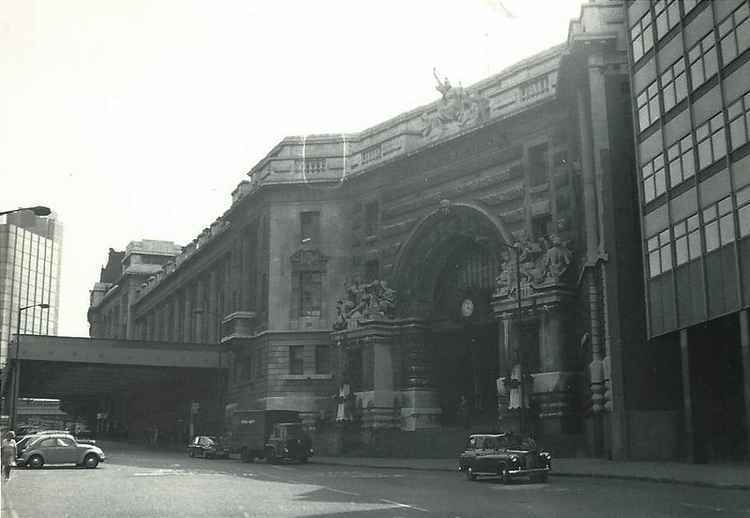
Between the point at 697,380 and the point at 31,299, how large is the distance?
28141 millimetres

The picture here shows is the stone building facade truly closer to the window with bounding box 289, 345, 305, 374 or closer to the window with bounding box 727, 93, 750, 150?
the window with bounding box 289, 345, 305, 374

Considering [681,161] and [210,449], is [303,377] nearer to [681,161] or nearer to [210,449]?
[210,449]

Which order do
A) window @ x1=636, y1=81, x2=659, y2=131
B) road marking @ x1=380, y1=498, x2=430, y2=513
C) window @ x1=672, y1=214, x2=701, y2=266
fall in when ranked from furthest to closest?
1. window @ x1=636, y1=81, x2=659, y2=131
2. window @ x1=672, y1=214, x2=701, y2=266
3. road marking @ x1=380, y1=498, x2=430, y2=513

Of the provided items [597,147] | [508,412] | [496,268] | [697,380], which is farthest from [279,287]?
[697,380]

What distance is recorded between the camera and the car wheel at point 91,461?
130 feet

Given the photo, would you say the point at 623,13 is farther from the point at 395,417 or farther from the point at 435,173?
the point at 395,417

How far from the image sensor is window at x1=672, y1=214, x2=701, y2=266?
3438cm

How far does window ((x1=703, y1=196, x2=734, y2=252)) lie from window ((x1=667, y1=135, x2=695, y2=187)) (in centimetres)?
205

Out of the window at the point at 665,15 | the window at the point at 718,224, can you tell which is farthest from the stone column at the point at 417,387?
the window at the point at 718,224

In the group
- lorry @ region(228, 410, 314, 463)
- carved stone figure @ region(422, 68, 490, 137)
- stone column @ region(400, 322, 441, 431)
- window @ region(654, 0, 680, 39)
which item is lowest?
lorry @ region(228, 410, 314, 463)

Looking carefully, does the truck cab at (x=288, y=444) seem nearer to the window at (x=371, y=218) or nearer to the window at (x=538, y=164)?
the window at (x=371, y=218)

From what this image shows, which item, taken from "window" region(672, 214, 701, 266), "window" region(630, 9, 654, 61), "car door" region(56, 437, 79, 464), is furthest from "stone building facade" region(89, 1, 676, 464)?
"car door" region(56, 437, 79, 464)

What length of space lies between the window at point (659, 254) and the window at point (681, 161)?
2.19 m

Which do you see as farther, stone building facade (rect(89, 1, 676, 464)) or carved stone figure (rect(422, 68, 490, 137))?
carved stone figure (rect(422, 68, 490, 137))
